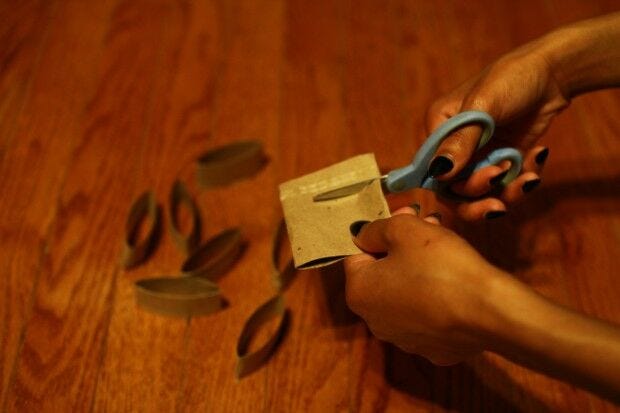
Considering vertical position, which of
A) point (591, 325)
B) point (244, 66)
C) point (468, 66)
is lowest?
point (591, 325)

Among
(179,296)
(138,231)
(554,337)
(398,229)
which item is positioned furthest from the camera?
(138,231)

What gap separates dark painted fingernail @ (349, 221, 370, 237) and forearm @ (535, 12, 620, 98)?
1.15ft

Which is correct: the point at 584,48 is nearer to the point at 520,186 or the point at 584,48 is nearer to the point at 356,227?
the point at 520,186

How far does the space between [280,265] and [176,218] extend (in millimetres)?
201

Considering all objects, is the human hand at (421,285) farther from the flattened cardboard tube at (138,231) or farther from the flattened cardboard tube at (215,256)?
the flattened cardboard tube at (138,231)

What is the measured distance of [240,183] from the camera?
3.28 feet

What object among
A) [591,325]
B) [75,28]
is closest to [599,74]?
[591,325]

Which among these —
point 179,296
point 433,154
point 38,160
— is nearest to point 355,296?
point 433,154

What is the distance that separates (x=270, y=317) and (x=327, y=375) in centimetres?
12

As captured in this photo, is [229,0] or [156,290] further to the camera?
[229,0]

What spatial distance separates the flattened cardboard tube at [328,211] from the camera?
2.21ft

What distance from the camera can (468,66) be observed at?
1165mm

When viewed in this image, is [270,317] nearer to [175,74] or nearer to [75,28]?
[175,74]

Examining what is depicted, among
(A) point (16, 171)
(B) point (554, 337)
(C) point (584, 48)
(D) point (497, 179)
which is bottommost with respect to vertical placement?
(B) point (554, 337)
